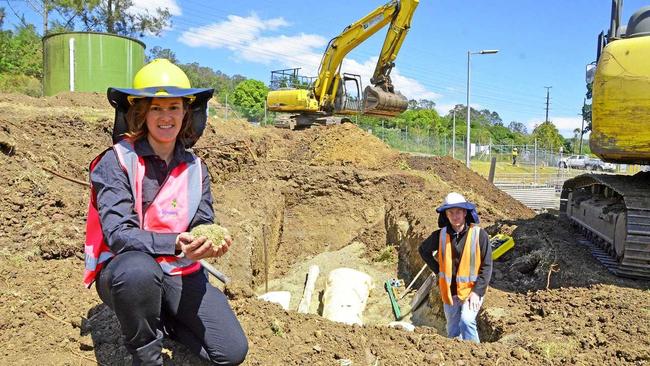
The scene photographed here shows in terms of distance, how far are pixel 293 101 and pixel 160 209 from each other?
540 inches

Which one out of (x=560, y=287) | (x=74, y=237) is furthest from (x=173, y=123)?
(x=560, y=287)

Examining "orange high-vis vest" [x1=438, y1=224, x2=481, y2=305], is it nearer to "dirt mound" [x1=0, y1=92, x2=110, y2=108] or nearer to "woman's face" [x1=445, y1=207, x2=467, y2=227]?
"woman's face" [x1=445, y1=207, x2=467, y2=227]

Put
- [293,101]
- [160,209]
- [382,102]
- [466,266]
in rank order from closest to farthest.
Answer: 1. [160,209]
2. [466,266]
3. [382,102]
4. [293,101]

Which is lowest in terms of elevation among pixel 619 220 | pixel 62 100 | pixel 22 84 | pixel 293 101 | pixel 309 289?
pixel 309 289

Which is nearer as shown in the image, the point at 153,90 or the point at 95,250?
the point at 95,250

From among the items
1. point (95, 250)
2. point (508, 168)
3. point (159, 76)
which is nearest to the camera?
point (95, 250)

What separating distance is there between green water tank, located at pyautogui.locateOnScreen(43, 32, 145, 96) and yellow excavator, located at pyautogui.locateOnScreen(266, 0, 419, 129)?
4.95 m

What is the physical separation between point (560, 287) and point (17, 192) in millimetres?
5983

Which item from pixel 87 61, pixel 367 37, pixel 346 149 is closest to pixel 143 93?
pixel 346 149

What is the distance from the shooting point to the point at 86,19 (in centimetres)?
2531

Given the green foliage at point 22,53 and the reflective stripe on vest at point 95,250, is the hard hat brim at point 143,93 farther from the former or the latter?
the green foliage at point 22,53

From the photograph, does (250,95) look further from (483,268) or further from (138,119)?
(138,119)

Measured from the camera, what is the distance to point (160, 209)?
285 cm

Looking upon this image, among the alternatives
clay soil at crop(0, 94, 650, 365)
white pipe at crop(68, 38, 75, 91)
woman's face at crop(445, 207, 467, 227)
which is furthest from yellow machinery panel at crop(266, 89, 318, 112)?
woman's face at crop(445, 207, 467, 227)
